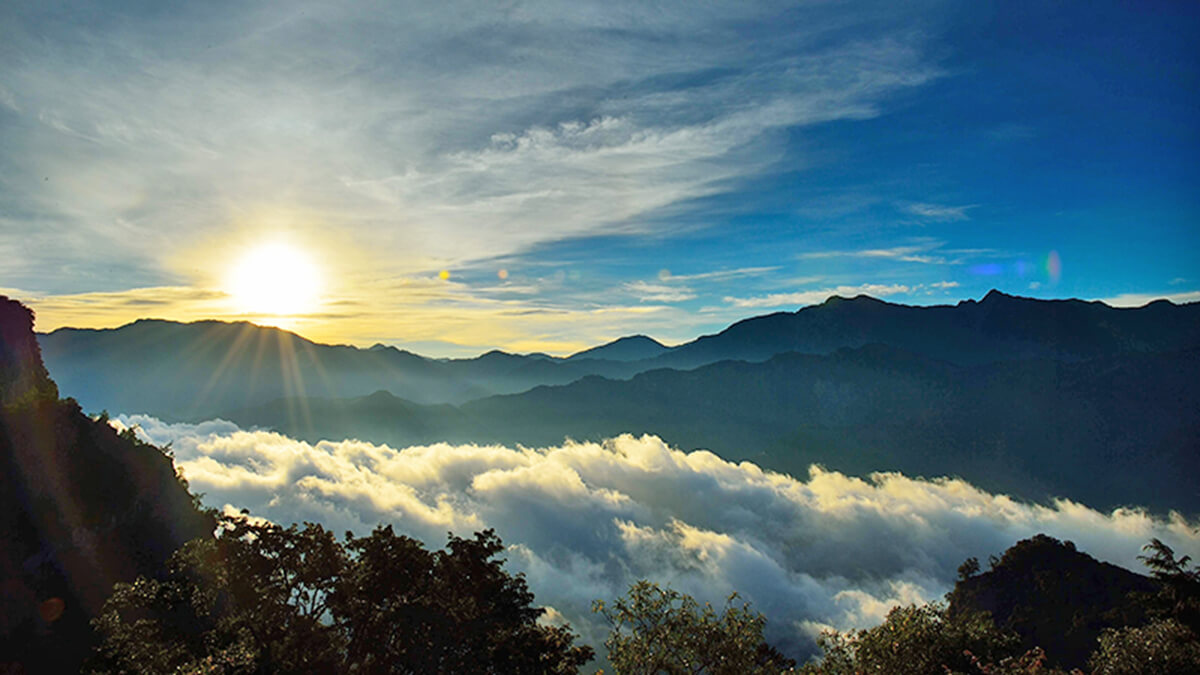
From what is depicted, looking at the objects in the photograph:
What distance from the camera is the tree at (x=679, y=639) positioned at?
27312 millimetres

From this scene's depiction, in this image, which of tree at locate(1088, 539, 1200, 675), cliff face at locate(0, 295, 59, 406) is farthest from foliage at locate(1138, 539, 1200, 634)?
cliff face at locate(0, 295, 59, 406)

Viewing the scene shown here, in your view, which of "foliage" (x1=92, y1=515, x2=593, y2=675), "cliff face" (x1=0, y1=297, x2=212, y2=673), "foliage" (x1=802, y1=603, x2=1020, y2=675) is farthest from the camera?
"cliff face" (x1=0, y1=297, x2=212, y2=673)

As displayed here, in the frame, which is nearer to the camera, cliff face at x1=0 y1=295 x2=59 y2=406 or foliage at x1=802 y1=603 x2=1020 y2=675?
foliage at x1=802 y1=603 x2=1020 y2=675

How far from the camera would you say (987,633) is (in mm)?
32188

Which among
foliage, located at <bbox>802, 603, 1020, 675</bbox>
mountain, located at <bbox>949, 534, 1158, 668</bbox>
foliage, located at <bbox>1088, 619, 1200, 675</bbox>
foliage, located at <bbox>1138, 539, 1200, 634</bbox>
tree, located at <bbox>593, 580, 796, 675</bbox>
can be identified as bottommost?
mountain, located at <bbox>949, 534, 1158, 668</bbox>

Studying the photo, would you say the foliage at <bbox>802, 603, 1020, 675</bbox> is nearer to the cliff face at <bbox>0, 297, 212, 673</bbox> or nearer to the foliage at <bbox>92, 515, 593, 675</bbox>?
the foliage at <bbox>92, 515, 593, 675</bbox>

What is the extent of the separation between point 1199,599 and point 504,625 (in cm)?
3497

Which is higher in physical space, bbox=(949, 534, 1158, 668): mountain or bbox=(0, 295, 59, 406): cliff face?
bbox=(0, 295, 59, 406): cliff face

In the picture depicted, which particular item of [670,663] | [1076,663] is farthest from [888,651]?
[1076,663]

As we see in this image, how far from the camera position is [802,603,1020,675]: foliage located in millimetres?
28344

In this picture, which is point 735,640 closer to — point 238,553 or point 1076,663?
point 238,553

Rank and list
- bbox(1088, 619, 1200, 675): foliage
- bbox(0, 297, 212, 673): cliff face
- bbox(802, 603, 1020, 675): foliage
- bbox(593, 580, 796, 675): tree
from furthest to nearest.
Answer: bbox(0, 297, 212, 673): cliff face < bbox(802, 603, 1020, 675): foliage < bbox(593, 580, 796, 675): tree < bbox(1088, 619, 1200, 675): foliage

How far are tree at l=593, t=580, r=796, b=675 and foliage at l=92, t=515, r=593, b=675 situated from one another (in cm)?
324

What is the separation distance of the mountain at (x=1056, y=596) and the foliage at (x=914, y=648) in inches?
3978
